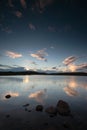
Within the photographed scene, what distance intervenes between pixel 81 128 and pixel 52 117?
3.41 meters

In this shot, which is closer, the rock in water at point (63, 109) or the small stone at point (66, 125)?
the small stone at point (66, 125)

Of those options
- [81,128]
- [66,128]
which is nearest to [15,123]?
[66,128]

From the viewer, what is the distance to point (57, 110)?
15820mm

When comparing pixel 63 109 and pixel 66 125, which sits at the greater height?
pixel 63 109

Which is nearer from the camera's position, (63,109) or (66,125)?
(66,125)

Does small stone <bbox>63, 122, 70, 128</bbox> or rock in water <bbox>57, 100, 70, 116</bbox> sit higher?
rock in water <bbox>57, 100, 70, 116</bbox>

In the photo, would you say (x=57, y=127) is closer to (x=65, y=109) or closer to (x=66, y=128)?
(x=66, y=128)

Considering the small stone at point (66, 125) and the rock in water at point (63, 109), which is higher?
the rock in water at point (63, 109)

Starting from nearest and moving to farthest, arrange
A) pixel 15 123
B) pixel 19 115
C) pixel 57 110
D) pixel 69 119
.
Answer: pixel 15 123 → pixel 69 119 → pixel 19 115 → pixel 57 110

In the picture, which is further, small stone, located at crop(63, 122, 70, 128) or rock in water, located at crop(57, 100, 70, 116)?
rock in water, located at crop(57, 100, 70, 116)

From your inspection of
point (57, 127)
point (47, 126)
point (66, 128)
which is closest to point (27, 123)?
point (47, 126)

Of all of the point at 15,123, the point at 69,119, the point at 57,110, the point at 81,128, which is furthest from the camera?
the point at 57,110

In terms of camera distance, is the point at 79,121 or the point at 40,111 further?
the point at 40,111

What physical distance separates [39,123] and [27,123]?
1108 millimetres
